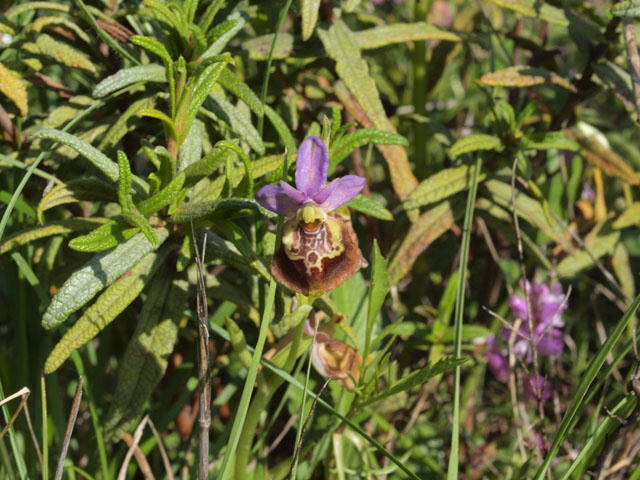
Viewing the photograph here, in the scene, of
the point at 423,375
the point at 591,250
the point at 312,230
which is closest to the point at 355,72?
the point at 312,230

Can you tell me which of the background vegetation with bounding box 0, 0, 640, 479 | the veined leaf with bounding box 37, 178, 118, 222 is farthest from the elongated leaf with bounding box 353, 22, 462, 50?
the veined leaf with bounding box 37, 178, 118, 222

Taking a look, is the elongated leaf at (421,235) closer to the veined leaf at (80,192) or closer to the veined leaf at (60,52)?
the veined leaf at (80,192)

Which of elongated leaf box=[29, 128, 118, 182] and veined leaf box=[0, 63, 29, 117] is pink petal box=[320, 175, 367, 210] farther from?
veined leaf box=[0, 63, 29, 117]

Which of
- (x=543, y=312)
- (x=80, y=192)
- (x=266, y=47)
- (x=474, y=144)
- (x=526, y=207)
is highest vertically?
(x=266, y=47)

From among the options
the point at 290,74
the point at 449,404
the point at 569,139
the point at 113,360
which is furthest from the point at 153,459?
the point at 569,139

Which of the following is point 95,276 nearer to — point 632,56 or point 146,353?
point 146,353

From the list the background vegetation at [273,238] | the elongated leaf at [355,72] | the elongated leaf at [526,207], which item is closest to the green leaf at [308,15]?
the background vegetation at [273,238]
